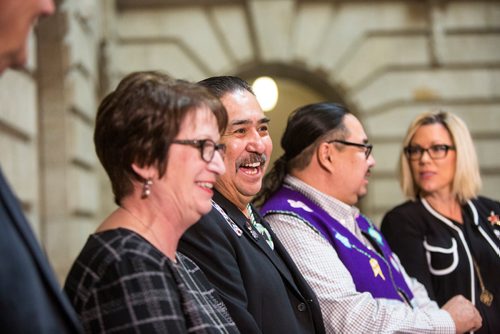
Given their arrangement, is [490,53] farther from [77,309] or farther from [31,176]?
[77,309]

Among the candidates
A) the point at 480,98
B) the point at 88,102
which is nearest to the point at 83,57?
the point at 88,102

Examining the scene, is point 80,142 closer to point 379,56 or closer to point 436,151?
point 379,56

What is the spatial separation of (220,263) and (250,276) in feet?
0.52

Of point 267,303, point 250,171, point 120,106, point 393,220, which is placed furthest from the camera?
point 393,220

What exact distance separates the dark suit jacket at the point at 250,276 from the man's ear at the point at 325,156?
0.72 m

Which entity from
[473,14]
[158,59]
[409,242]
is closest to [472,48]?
[473,14]

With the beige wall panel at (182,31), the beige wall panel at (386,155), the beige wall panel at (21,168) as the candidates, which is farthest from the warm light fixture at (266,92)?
the beige wall panel at (21,168)

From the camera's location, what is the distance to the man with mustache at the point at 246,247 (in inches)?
102

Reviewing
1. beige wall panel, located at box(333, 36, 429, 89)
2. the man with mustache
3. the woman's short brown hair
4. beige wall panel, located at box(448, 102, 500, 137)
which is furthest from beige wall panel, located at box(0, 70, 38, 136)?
beige wall panel, located at box(448, 102, 500, 137)

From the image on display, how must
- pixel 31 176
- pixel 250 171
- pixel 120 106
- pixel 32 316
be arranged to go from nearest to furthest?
pixel 32 316 → pixel 120 106 → pixel 250 171 → pixel 31 176

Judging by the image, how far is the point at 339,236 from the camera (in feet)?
11.3

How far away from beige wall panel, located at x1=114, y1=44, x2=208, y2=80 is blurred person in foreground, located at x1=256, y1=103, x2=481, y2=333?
7011 mm

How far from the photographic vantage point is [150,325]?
6.17ft

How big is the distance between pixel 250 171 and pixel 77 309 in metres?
1.22
